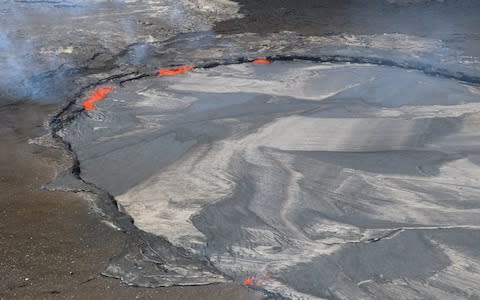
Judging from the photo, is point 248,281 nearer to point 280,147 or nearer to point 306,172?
point 306,172

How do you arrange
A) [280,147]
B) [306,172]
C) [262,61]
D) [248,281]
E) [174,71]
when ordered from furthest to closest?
[262,61], [174,71], [280,147], [306,172], [248,281]

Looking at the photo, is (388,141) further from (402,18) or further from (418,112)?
(402,18)

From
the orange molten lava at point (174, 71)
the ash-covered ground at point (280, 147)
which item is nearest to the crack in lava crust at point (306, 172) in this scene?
the ash-covered ground at point (280, 147)

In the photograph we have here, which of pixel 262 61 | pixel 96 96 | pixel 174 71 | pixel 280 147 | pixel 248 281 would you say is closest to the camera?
pixel 248 281

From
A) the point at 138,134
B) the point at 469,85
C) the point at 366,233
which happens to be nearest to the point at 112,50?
the point at 138,134

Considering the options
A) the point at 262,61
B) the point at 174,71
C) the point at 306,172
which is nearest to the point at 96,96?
the point at 174,71
